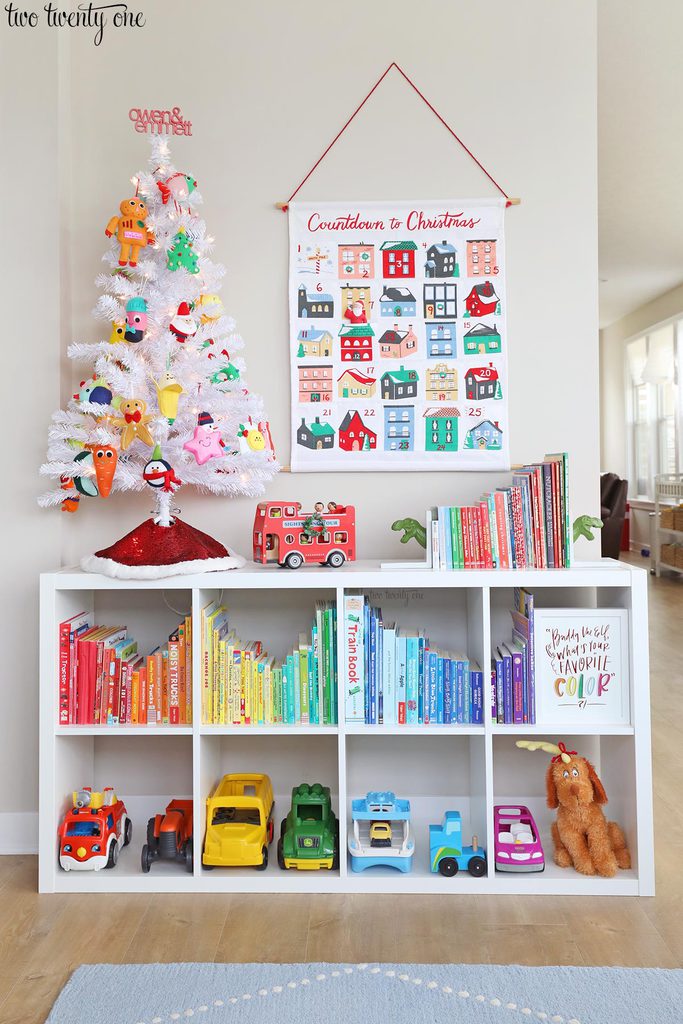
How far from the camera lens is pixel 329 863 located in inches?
82.0

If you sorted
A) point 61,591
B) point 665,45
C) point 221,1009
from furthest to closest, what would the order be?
point 665,45, point 61,591, point 221,1009

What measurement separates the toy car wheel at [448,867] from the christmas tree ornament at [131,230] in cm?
166

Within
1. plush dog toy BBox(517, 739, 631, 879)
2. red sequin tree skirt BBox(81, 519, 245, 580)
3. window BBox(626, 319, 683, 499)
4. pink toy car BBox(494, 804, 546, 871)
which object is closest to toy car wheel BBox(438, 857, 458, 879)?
pink toy car BBox(494, 804, 546, 871)

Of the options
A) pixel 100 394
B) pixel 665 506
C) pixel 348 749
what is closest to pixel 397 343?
Result: pixel 100 394

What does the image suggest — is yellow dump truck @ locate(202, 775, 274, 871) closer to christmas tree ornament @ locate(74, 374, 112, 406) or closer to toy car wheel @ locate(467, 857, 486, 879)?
toy car wheel @ locate(467, 857, 486, 879)

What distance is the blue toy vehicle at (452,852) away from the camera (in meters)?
2.05

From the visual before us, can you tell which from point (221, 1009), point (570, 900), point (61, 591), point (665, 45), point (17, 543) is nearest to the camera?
point (221, 1009)

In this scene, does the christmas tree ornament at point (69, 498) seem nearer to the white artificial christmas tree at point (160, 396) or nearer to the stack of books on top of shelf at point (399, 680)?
the white artificial christmas tree at point (160, 396)

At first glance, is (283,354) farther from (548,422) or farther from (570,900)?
(570,900)

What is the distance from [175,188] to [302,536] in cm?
95

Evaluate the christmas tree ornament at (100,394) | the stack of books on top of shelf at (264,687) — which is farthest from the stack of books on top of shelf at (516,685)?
the christmas tree ornament at (100,394)

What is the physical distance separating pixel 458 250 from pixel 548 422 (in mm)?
543

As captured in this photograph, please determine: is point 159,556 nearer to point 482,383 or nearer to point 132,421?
point 132,421

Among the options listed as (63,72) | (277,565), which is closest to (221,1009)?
(277,565)
